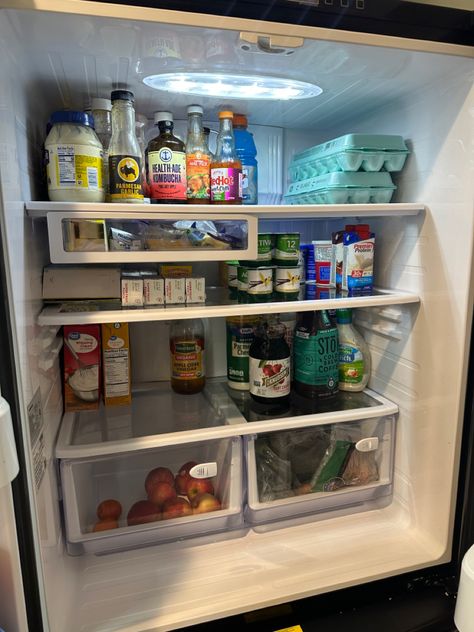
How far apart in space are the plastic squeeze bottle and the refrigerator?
0.06 meters

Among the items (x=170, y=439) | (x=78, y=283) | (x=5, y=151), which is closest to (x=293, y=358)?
(x=170, y=439)

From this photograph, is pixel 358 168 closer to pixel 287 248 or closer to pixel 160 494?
pixel 287 248

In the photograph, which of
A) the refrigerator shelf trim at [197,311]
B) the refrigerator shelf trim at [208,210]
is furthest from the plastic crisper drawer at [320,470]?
the refrigerator shelf trim at [208,210]

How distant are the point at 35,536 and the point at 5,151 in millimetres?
611

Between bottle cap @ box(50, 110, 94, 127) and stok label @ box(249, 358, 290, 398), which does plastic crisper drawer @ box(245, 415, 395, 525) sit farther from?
bottle cap @ box(50, 110, 94, 127)

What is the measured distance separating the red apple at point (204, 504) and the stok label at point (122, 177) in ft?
2.41

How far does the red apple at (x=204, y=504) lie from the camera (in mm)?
1114

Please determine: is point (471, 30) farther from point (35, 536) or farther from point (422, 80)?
point (35, 536)

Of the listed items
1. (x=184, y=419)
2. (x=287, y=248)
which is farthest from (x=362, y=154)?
(x=184, y=419)

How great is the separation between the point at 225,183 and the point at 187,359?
498 millimetres

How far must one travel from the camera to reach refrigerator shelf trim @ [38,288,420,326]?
87 cm

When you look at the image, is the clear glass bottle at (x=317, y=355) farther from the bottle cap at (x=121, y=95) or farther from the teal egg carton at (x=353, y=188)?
the bottle cap at (x=121, y=95)

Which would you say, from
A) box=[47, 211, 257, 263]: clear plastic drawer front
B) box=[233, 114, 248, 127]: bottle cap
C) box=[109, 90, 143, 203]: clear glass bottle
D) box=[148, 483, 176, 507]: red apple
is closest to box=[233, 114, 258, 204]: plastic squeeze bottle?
box=[233, 114, 248, 127]: bottle cap

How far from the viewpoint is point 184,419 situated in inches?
45.3
